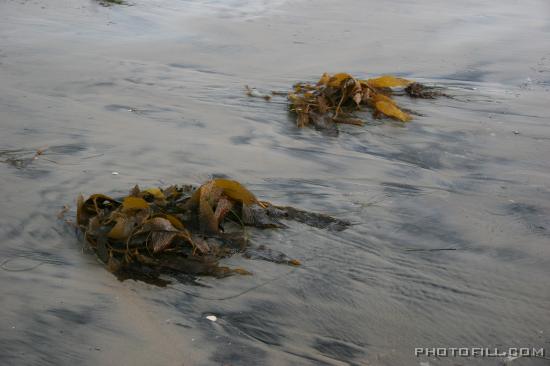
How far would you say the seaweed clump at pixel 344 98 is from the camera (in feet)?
14.5

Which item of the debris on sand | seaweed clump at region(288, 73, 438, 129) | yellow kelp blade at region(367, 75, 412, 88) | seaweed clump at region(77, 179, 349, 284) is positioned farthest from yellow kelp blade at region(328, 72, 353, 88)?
the debris on sand

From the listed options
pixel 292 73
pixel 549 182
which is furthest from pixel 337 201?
pixel 292 73

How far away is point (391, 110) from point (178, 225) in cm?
227

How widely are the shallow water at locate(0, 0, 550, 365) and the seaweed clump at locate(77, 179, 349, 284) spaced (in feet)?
0.25

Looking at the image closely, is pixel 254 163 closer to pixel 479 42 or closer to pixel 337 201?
pixel 337 201

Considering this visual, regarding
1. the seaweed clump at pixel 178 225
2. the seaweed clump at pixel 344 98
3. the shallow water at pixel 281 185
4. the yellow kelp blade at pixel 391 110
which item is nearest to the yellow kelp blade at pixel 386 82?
the seaweed clump at pixel 344 98

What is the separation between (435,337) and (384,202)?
108 centimetres

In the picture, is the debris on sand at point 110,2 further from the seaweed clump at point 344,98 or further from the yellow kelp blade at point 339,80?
the yellow kelp blade at point 339,80

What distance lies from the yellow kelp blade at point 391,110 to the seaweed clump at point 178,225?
1.66 meters

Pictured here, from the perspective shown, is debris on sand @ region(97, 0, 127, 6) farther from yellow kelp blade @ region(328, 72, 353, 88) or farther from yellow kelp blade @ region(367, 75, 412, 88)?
yellow kelp blade @ region(367, 75, 412, 88)

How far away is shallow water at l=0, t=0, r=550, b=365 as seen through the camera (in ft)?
7.39

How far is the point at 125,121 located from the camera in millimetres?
4168

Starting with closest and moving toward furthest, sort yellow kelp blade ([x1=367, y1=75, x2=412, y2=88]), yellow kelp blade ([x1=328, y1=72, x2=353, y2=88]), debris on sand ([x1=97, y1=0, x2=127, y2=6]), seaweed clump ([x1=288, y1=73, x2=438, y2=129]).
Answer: seaweed clump ([x1=288, y1=73, x2=438, y2=129])
yellow kelp blade ([x1=328, y1=72, x2=353, y2=88])
yellow kelp blade ([x1=367, y1=75, x2=412, y2=88])
debris on sand ([x1=97, y1=0, x2=127, y2=6])

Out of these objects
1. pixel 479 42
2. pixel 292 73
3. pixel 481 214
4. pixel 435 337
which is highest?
pixel 479 42
